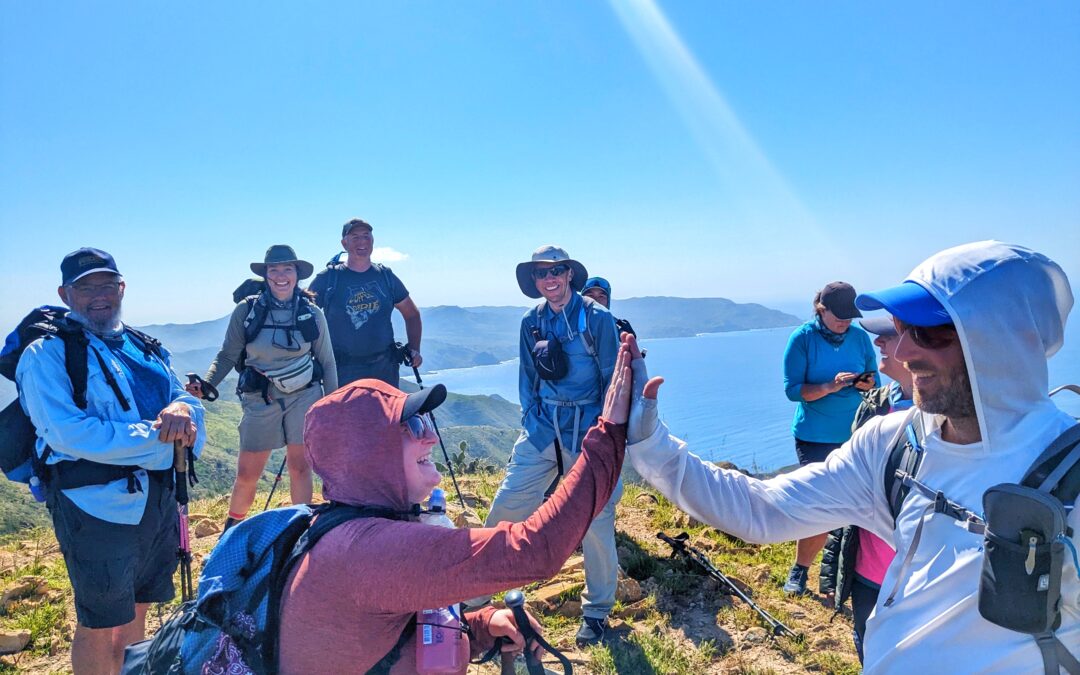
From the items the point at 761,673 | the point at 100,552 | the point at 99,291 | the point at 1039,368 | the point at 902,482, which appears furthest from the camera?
the point at 761,673

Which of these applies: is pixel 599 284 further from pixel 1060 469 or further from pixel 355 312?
pixel 1060 469

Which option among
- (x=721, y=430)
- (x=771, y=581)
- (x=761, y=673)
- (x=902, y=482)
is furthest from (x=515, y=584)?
(x=721, y=430)

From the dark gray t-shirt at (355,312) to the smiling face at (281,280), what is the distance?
1.59 feet

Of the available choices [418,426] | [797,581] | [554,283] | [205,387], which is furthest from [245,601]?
[797,581]

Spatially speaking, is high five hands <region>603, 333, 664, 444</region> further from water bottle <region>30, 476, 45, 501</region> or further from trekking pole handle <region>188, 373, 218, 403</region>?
trekking pole handle <region>188, 373, 218, 403</region>

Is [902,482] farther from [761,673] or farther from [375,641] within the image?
[761,673]

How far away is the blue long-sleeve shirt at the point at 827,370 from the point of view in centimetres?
468

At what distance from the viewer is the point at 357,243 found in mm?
6020

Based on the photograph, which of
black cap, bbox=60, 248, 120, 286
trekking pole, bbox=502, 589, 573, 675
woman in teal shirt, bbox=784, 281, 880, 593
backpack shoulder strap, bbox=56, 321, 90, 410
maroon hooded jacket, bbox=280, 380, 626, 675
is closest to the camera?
maroon hooded jacket, bbox=280, 380, 626, 675

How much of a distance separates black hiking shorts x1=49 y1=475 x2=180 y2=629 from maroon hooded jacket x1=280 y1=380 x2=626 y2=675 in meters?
1.90

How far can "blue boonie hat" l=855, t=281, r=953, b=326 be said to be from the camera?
1623 mm

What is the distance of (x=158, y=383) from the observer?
3.34m

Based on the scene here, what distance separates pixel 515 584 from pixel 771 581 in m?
4.57

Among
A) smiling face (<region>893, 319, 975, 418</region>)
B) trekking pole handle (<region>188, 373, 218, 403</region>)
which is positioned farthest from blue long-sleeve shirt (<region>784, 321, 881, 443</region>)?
trekking pole handle (<region>188, 373, 218, 403</region>)
